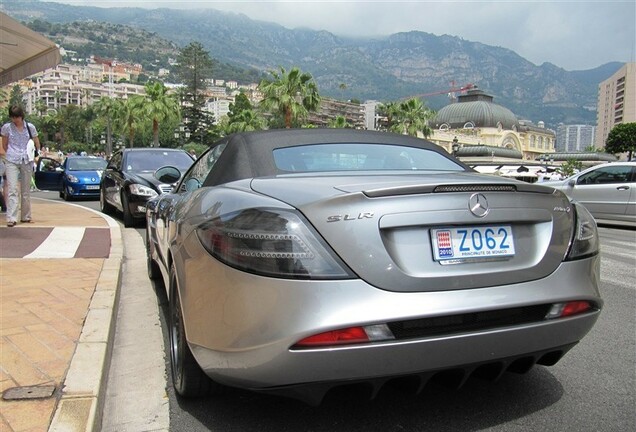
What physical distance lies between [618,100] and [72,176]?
566 ft

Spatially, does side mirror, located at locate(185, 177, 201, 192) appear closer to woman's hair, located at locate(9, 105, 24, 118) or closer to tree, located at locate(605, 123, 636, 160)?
woman's hair, located at locate(9, 105, 24, 118)

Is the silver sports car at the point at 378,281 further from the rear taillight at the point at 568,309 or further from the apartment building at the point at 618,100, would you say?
the apartment building at the point at 618,100

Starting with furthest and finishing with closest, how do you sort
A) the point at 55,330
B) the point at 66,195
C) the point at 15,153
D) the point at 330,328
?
the point at 66,195, the point at 15,153, the point at 55,330, the point at 330,328

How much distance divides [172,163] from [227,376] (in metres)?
8.72

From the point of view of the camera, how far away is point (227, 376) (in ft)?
7.13

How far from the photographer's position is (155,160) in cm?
1052

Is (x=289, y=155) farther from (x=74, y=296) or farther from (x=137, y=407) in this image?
(x=74, y=296)

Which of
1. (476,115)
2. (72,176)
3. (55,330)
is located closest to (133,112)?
(72,176)

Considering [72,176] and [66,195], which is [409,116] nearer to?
Answer: [66,195]

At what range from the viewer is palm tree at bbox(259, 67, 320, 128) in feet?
127

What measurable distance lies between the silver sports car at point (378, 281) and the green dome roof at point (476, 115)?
142 m

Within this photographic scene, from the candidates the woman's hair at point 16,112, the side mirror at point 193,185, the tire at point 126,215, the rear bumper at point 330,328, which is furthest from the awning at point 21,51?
the rear bumper at point 330,328

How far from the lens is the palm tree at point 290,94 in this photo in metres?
38.7

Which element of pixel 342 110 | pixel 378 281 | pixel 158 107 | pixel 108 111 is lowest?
pixel 378 281
